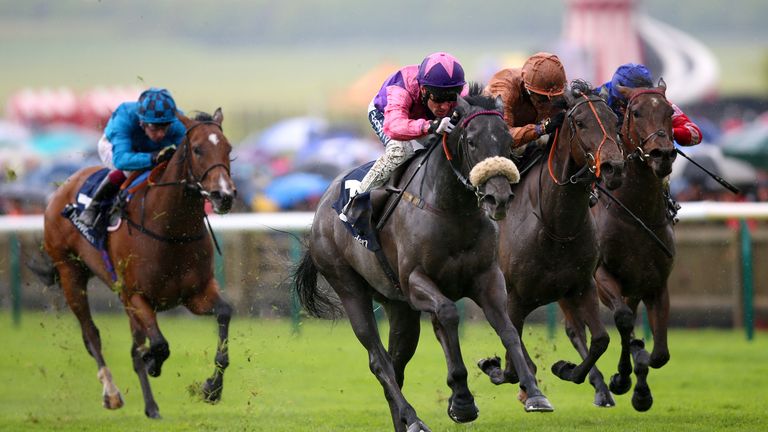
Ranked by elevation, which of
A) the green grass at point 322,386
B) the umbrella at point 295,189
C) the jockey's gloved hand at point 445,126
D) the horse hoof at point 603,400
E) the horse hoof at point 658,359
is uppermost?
the jockey's gloved hand at point 445,126

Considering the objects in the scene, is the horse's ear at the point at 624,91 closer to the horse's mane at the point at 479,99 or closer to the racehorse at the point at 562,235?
the racehorse at the point at 562,235

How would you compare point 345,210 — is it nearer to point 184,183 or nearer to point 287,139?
point 184,183

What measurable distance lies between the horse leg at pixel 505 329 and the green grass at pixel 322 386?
1680 mm

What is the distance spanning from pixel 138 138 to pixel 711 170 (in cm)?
918

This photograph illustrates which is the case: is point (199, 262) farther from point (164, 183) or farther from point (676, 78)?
point (676, 78)

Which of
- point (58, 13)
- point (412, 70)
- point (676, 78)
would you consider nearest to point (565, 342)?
point (412, 70)

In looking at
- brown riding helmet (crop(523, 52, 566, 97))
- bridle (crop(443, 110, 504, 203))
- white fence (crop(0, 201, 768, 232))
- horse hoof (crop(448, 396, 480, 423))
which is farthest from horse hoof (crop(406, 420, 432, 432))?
white fence (crop(0, 201, 768, 232))

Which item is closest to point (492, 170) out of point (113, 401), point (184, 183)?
point (184, 183)

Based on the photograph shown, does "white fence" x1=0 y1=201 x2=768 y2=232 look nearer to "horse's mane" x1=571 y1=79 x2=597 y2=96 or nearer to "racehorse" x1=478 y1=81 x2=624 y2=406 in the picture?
"racehorse" x1=478 y1=81 x2=624 y2=406

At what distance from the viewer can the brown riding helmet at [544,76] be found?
6.96 metres

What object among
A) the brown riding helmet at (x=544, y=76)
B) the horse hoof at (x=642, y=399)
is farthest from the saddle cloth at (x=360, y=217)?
the horse hoof at (x=642, y=399)

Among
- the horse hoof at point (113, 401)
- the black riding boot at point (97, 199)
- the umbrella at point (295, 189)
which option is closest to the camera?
the black riding boot at point (97, 199)

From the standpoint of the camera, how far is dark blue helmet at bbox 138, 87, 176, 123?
827 centimetres

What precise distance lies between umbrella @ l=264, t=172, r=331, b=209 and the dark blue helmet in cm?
812
